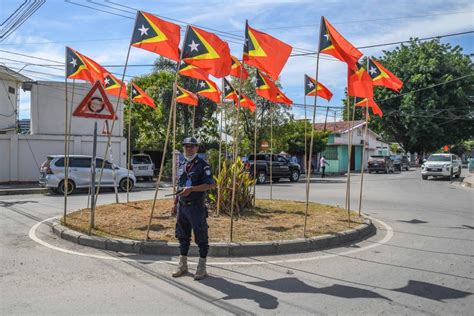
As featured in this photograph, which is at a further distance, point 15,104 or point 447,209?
point 15,104

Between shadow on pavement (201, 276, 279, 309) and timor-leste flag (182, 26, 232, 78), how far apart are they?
3618mm

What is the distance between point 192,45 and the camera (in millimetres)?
7355

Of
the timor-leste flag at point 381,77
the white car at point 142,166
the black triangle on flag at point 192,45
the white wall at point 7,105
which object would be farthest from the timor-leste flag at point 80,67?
the white wall at point 7,105

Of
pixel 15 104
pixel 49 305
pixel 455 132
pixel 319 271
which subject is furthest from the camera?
pixel 455 132

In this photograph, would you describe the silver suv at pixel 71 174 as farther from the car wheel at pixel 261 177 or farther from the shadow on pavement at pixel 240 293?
the shadow on pavement at pixel 240 293

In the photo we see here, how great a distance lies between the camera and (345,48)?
8219mm

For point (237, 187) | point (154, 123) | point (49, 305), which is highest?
point (154, 123)

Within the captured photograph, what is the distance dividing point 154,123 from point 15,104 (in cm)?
943

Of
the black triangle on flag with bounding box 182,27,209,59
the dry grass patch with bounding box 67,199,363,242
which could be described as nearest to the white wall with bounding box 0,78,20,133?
the dry grass patch with bounding box 67,199,363,242

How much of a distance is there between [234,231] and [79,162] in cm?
1181

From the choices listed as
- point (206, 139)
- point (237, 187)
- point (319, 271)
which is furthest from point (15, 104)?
point (319, 271)

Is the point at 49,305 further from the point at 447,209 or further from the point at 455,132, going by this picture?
the point at 455,132

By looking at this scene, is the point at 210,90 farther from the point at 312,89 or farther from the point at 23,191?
the point at 23,191

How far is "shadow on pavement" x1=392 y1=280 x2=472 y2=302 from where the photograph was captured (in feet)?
16.4
